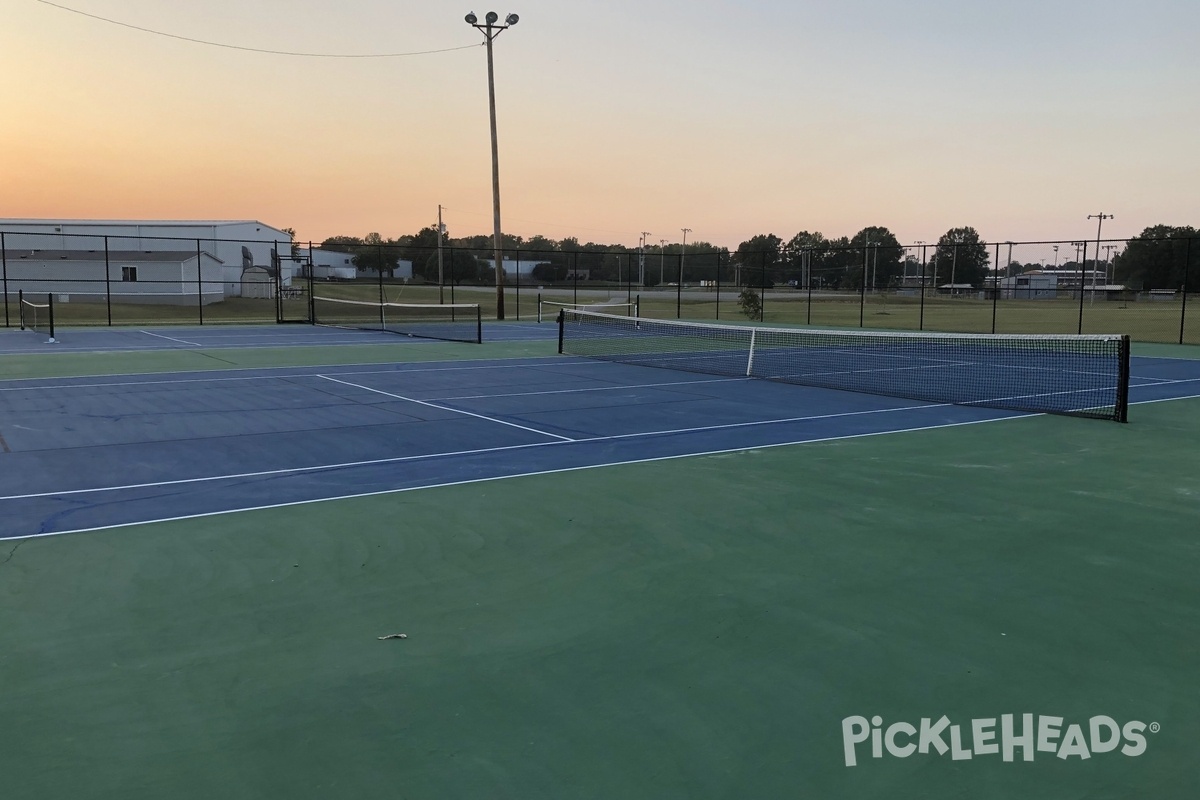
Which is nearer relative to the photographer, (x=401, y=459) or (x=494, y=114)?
(x=401, y=459)

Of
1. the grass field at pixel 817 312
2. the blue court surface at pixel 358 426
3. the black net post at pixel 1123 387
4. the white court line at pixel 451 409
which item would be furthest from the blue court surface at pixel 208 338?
the black net post at pixel 1123 387

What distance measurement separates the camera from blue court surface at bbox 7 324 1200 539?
7.41 m

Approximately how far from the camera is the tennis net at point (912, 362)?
13375 mm

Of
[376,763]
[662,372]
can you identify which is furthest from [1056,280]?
[376,763]

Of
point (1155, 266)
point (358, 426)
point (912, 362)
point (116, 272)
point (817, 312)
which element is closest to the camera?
point (358, 426)

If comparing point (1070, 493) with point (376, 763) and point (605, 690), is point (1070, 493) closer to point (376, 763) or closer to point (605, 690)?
point (605, 690)

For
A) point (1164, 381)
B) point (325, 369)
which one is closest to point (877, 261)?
point (1164, 381)

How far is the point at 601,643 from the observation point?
429 centimetres

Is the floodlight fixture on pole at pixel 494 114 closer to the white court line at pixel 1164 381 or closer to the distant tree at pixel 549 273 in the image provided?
the white court line at pixel 1164 381

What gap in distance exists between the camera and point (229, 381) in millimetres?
14992

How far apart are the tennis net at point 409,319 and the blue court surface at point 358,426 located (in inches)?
321

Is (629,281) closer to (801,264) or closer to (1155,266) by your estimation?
(801,264)

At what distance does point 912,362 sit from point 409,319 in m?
22.0

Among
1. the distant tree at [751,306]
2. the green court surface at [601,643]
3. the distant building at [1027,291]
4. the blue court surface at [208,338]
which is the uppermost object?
the distant building at [1027,291]
